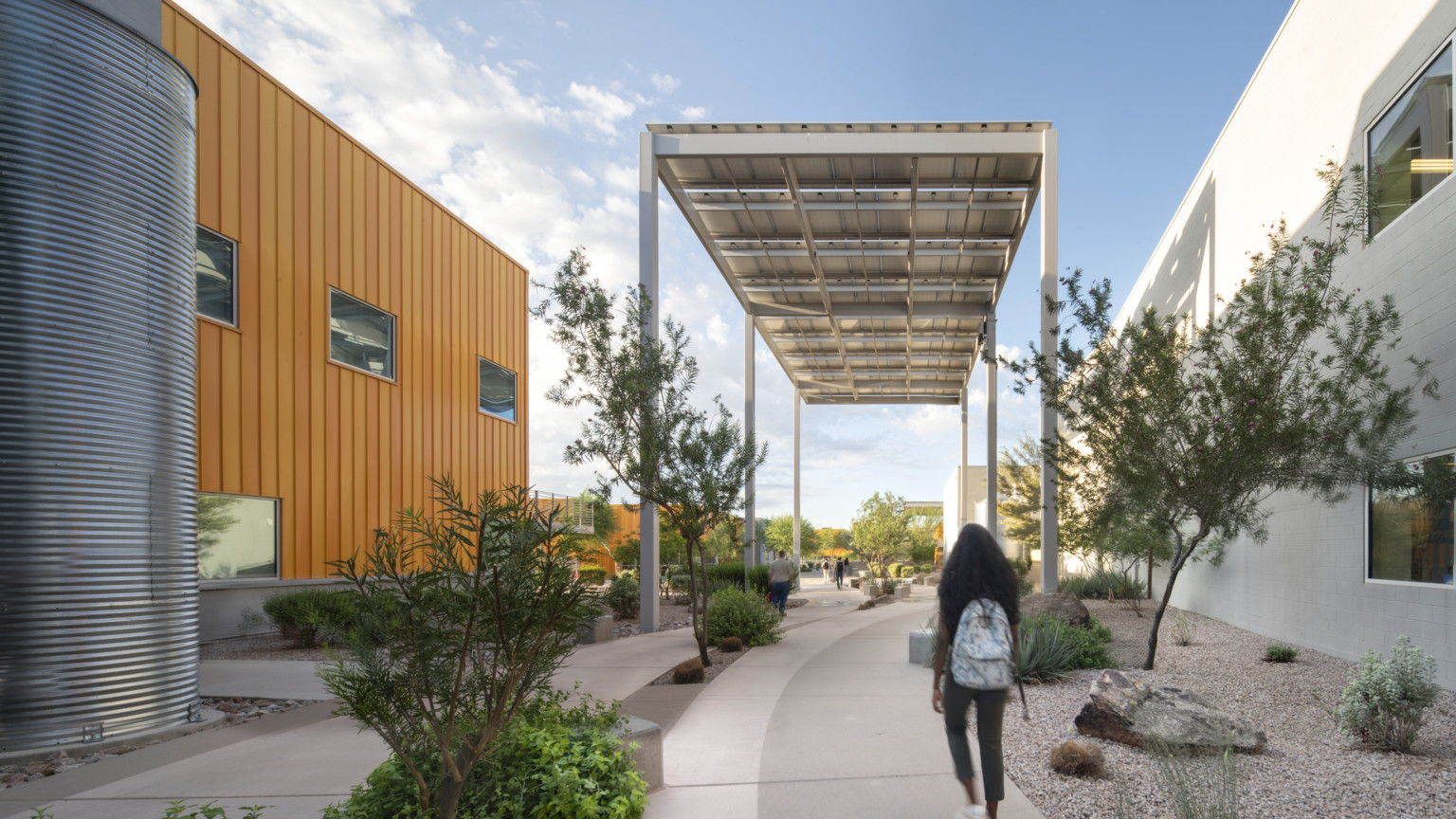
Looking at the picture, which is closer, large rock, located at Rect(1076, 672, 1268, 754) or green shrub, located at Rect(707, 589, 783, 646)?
large rock, located at Rect(1076, 672, 1268, 754)

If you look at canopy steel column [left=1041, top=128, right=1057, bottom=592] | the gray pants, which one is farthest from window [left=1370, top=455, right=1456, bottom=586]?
the gray pants

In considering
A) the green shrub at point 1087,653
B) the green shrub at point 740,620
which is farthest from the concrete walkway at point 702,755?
the green shrub at point 740,620

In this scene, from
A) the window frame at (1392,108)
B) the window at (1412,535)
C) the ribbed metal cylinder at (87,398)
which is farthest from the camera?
the window at (1412,535)

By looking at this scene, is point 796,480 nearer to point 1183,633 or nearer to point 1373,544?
point 1183,633

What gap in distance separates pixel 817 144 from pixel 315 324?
982cm

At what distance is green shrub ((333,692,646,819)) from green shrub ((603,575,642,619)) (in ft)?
46.1

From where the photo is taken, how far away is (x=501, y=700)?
11.4ft

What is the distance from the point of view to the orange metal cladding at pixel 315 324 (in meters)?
12.2

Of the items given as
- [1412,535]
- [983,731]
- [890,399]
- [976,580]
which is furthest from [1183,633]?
[890,399]

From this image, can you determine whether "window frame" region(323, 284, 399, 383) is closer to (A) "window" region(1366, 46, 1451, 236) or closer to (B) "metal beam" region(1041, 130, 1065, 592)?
(B) "metal beam" region(1041, 130, 1065, 592)

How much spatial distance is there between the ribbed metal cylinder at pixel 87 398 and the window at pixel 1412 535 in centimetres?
1195

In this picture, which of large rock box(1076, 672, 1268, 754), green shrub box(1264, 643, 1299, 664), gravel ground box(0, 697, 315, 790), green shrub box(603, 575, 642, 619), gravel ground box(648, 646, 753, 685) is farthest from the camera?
green shrub box(603, 575, 642, 619)

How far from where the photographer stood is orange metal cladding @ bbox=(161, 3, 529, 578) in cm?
1218

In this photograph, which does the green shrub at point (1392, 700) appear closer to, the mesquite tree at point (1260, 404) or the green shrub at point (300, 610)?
the mesquite tree at point (1260, 404)
